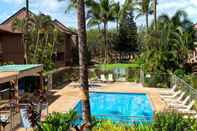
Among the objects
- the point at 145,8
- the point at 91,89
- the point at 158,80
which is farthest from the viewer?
the point at 145,8

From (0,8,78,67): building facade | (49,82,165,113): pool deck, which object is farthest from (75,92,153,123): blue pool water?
(0,8,78,67): building facade

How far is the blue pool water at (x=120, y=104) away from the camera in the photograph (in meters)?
25.6

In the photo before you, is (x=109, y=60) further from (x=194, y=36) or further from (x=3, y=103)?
(x=3, y=103)

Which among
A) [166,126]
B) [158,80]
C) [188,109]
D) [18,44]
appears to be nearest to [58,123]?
[166,126]

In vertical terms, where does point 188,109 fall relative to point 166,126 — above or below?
below

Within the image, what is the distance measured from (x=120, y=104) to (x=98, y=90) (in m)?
4.24

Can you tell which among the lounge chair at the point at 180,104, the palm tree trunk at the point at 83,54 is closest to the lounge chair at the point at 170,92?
Result: the lounge chair at the point at 180,104

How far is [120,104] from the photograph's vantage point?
93.7ft

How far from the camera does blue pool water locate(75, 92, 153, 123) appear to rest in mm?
25570

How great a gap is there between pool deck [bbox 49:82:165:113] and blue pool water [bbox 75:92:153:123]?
1.77ft

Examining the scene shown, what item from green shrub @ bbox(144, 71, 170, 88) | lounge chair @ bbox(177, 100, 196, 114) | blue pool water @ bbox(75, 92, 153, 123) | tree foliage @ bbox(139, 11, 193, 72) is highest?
tree foliage @ bbox(139, 11, 193, 72)

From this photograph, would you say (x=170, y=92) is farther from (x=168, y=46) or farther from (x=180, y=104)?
(x=168, y=46)

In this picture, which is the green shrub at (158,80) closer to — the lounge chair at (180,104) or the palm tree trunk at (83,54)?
the lounge chair at (180,104)

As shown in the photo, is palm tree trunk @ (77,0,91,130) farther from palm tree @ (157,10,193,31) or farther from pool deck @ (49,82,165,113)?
palm tree @ (157,10,193,31)
